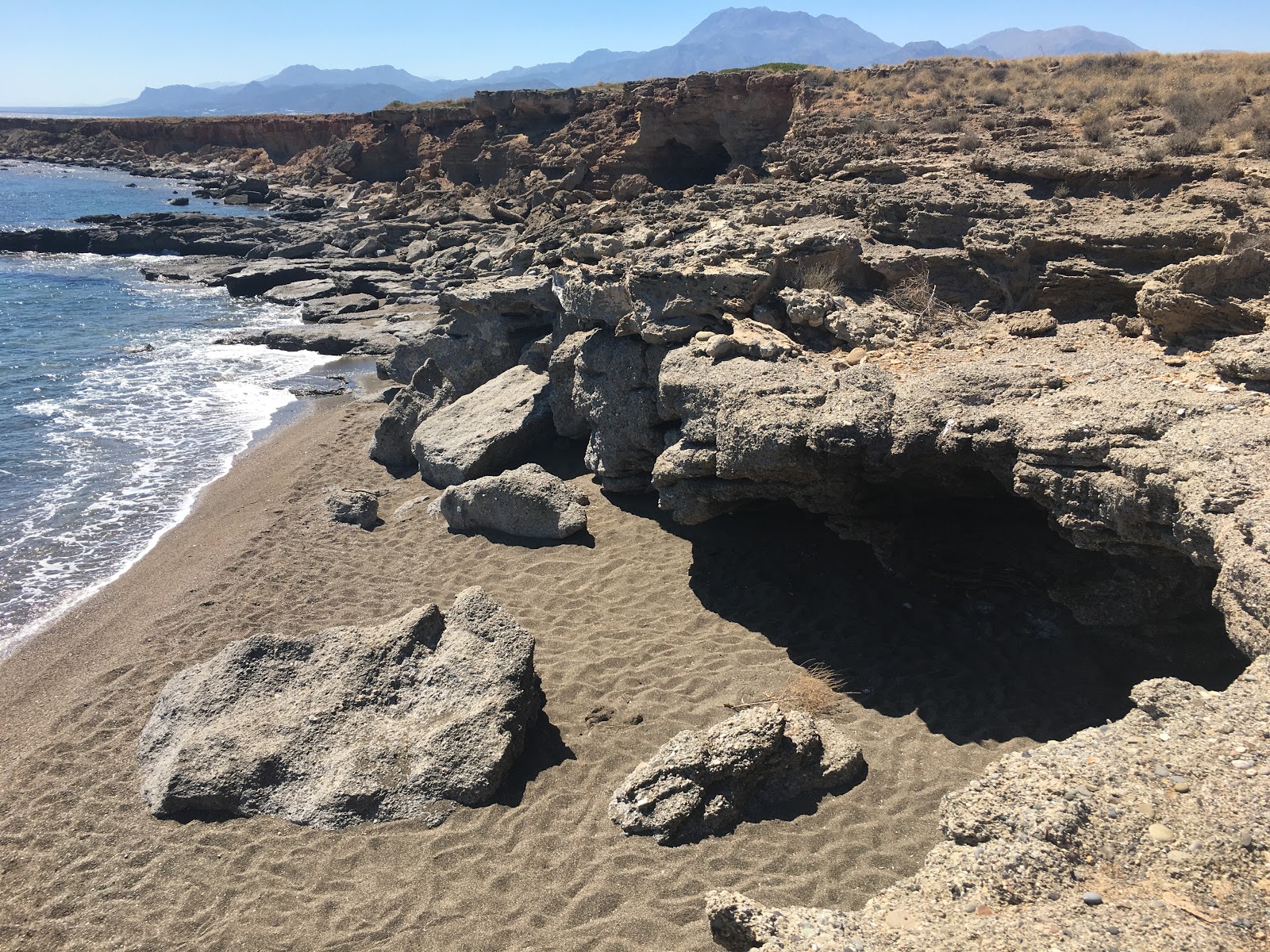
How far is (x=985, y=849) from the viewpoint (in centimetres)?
373

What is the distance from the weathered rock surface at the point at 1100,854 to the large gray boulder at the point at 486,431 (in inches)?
330

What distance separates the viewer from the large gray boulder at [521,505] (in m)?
9.84

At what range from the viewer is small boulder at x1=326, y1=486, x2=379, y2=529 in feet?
36.2

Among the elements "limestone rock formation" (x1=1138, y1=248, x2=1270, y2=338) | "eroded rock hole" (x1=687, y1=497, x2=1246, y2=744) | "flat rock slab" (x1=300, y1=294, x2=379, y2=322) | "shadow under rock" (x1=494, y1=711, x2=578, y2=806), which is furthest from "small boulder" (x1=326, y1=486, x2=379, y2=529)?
"flat rock slab" (x1=300, y1=294, x2=379, y2=322)

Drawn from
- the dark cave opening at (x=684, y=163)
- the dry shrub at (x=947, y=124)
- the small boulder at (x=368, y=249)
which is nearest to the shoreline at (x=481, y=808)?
the dry shrub at (x=947, y=124)

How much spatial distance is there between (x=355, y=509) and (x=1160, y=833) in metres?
9.87

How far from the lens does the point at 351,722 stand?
6.41 meters

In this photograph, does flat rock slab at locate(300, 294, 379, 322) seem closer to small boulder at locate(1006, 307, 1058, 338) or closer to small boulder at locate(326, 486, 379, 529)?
small boulder at locate(326, 486, 379, 529)

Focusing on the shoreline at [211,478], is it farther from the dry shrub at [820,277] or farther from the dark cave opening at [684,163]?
the dark cave opening at [684,163]

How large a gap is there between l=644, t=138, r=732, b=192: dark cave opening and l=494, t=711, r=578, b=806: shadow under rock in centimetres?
3025

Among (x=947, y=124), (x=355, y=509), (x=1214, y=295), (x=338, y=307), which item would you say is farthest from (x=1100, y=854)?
(x=338, y=307)

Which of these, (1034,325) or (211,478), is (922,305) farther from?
(211,478)

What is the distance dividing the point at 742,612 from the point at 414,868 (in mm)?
3858

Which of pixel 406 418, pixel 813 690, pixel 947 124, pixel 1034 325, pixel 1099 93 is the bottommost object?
pixel 813 690
